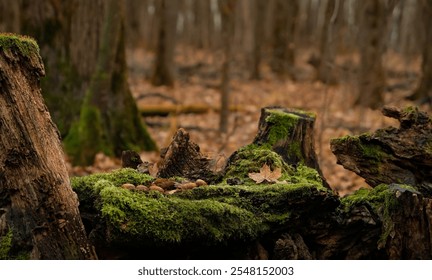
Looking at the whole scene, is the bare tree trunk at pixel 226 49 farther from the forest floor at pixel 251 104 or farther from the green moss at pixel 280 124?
the green moss at pixel 280 124

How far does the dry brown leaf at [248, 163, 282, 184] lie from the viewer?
4.39 m

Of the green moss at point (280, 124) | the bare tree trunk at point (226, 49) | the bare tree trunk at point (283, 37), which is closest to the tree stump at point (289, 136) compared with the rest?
the green moss at point (280, 124)

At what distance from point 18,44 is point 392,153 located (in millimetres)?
2842

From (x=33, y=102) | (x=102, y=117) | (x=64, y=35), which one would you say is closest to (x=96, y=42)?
(x=64, y=35)

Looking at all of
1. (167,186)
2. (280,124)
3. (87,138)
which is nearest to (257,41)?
(87,138)

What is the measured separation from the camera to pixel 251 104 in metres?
16.0

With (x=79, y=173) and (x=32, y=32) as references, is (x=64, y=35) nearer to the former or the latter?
(x=32, y=32)

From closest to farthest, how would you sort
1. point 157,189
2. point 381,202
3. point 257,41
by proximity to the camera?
1. point 157,189
2. point 381,202
3. point 257,41

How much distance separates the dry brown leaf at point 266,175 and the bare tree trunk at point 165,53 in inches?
572

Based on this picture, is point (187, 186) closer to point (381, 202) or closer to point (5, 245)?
point (5, 245)

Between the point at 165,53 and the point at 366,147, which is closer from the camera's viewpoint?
the point at 366,147

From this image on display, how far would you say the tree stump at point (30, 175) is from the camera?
3.54m

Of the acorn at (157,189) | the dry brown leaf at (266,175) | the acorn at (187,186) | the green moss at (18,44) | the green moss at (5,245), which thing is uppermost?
the green moss at (18,44)
